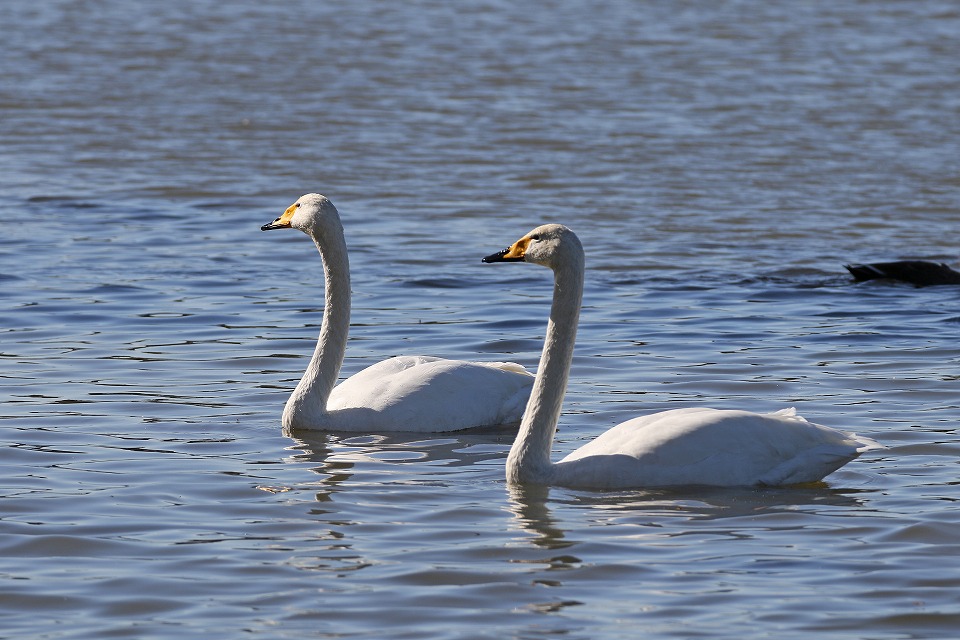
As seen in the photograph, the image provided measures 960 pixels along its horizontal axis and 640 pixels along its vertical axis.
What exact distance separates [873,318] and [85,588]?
667 cm

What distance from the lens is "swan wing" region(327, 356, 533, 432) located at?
8672mm

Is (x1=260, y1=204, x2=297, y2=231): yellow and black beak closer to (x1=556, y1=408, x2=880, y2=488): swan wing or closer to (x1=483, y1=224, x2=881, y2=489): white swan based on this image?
(x1=483, y1=224, x2=881, y2=489): white swan

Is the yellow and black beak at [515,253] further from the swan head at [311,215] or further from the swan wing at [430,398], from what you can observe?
the swan head at [311,215]

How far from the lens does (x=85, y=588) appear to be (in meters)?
6.16

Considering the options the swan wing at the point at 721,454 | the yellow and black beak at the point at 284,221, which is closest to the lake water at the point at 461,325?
the swan wing at the point at 721,454

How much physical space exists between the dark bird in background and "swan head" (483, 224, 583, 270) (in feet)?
17.5

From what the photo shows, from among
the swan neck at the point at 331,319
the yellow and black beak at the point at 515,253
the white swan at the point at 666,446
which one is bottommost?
the white swan at the point at 666,446

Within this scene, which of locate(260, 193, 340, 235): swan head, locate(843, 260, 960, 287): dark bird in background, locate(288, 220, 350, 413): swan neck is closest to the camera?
locate(288, 220, 350, 413): swan neck

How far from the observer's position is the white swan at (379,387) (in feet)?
28.5

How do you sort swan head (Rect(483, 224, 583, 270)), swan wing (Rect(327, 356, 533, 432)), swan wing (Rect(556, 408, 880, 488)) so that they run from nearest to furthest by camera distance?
1. swan wing (Rect(556, 408, 880, 488))
2. swan head (Rect(483, 224, 583, 270))
3. swan wing (Rect(327, 356, 533, 432))

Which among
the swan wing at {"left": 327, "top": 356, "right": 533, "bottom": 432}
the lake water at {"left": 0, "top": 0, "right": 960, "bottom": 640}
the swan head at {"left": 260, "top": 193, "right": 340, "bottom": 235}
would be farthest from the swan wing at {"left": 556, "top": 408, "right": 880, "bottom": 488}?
the swan head at {"left": 260, "top": 193, "right": 340, "bottom": 235}

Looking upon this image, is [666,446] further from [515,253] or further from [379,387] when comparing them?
[379,387]

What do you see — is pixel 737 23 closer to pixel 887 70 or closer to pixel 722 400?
pixel 887 70

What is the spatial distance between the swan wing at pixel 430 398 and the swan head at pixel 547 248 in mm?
1442
